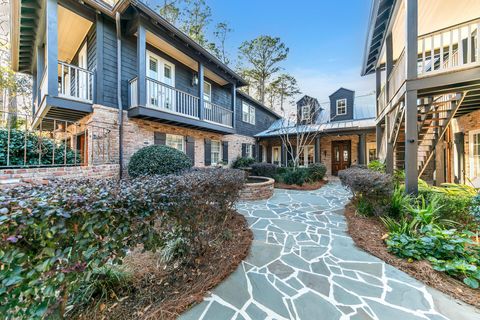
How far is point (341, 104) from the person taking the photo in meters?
13.2

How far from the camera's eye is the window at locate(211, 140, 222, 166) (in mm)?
11336

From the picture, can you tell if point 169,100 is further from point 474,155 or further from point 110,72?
point 474,155

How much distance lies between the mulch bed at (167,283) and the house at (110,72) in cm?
432

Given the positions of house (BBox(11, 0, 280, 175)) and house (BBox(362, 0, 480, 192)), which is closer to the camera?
house (BBox(362, 0, 480, 192))

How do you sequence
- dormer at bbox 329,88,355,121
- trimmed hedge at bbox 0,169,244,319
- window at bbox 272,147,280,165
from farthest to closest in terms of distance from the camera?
window at bbox 272,147,280,165 < dormer at bbox 329,88,355,121 < trimmed hedge at bbox 0,169,244,319

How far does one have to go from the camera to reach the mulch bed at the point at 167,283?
1.97 m

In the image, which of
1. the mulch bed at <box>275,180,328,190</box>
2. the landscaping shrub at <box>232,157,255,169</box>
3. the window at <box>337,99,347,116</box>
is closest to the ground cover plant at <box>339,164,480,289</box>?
the mulch bed at <box>275,180,328,190</box>

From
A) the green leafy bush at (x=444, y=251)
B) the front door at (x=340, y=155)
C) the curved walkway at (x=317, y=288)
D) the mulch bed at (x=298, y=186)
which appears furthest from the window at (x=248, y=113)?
the green leafy bush at (x=444, y=251)

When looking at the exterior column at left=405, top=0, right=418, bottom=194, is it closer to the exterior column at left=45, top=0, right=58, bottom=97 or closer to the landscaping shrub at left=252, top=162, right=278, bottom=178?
the landscaping shrub at left=252, top=162, right=278, bottom=178

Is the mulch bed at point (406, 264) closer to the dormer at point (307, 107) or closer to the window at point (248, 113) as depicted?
the dormer at point (307, 107)

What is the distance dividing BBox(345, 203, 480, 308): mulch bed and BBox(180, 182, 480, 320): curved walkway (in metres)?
0.12

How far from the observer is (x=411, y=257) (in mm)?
2922

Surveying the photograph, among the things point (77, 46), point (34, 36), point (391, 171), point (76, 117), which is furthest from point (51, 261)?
point (34, 36)

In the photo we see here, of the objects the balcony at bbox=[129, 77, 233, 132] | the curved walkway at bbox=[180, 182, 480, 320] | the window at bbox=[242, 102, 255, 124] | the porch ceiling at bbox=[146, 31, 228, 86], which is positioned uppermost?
the porch ceiling at bbox=[146, 31, 228, 86]
